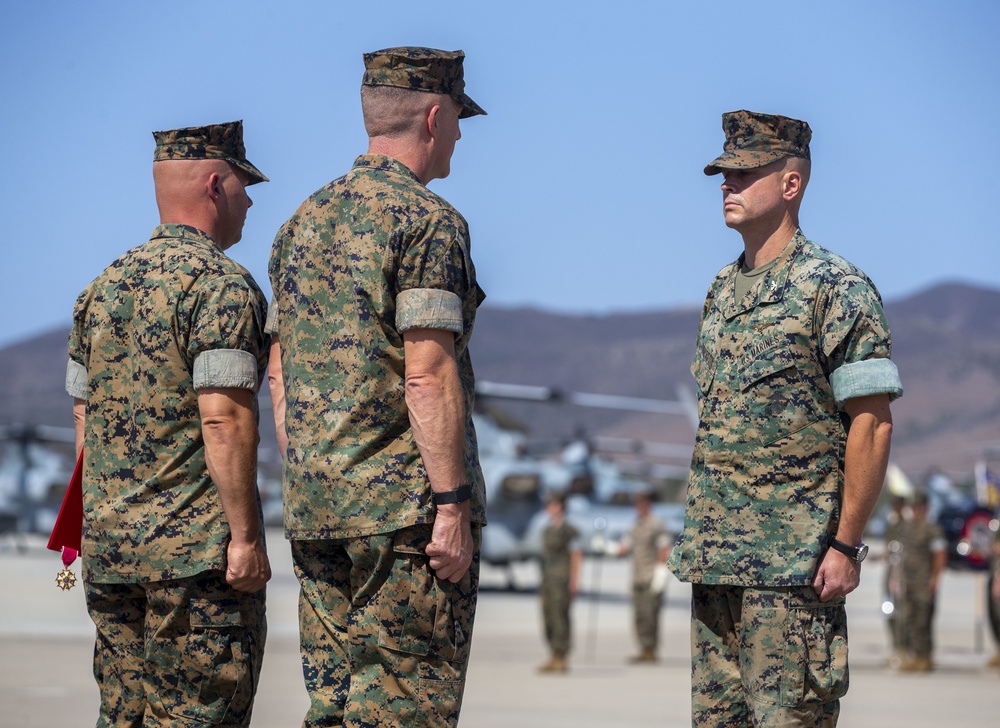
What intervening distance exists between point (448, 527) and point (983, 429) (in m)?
164

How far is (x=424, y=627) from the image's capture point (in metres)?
3.57

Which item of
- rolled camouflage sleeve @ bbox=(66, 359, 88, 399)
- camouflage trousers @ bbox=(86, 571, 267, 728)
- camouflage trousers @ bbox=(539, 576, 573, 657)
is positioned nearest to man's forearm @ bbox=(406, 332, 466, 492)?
camouflage trousers @ bbox=(86, 571, 267, 728)

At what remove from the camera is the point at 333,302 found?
377 centimetres

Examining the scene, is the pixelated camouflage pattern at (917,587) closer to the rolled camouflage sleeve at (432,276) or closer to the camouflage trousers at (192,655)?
the camouflage trousers at (192,655)

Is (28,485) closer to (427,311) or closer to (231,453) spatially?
(231,453)

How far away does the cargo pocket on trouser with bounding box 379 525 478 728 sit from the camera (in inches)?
141

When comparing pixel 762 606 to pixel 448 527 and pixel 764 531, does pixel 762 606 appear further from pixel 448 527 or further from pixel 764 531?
→ pixel 448 527

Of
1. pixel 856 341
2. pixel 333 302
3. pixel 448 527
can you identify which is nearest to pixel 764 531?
pixel 856 341

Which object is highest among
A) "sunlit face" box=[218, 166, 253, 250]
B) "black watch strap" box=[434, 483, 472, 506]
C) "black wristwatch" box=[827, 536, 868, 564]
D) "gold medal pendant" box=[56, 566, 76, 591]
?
"sunlit face" box=[218, 166, 253, 250]

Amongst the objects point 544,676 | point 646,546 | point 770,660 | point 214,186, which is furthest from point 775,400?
point 646,546

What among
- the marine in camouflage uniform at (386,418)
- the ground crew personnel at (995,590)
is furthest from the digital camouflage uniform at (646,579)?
the marine in camouflage uniform at (386,418)

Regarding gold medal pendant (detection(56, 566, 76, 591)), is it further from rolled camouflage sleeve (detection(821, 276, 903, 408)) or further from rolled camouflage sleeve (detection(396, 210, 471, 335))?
rolled camouflage sleeve (detection(821, 276, 903, 408))

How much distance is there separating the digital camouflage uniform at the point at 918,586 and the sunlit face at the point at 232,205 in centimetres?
1241

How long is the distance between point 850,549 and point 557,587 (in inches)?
468
